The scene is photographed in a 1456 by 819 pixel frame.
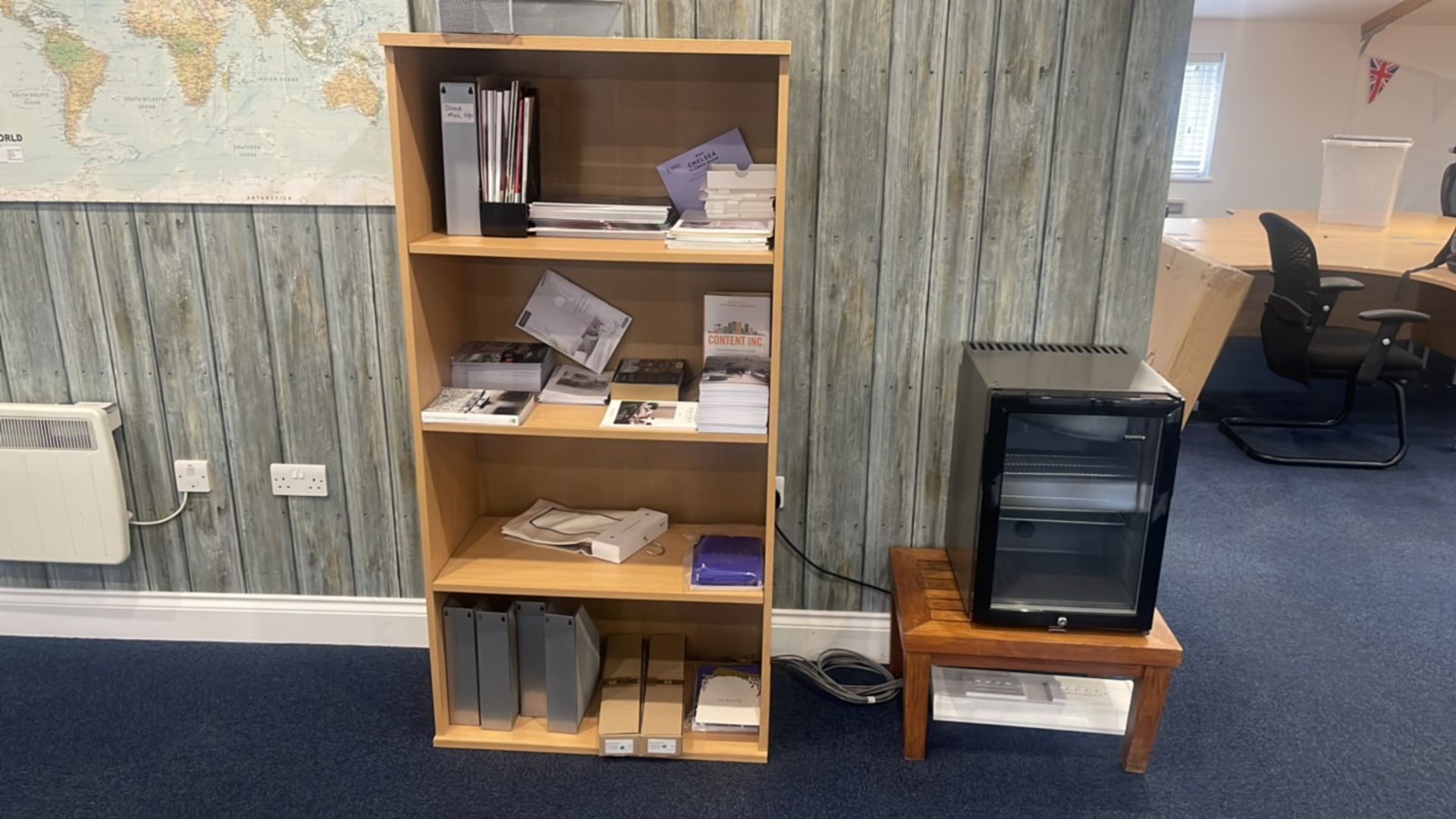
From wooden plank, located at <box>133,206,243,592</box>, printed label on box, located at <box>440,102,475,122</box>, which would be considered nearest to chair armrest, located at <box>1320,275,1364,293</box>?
printed label on box, located at <box>440,102,475,122</box>

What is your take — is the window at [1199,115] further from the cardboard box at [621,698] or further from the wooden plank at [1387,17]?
the cardboard box at [621,698]

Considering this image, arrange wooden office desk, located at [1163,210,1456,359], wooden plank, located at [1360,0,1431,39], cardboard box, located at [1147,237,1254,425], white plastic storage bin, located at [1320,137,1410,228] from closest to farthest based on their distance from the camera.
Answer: cardboard box, located at [1147,237,1254,425] < wooden office desk, located at [1163,210,1456,359] < white plastic storage bin, located at [1320,137,1410,228] < wooden plank, located at [1360,0,1431,39]

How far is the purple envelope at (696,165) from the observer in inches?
85.4

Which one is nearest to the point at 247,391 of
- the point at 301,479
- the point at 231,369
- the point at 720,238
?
the point at 231,369

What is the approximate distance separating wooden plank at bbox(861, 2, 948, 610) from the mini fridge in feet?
0.68

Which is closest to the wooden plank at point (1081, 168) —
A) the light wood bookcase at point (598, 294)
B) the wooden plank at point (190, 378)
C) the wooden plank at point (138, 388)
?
the light wood bookcase at point (598, 294)

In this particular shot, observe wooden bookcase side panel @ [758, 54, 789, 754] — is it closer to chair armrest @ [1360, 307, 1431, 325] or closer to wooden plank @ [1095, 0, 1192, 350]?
wooden plank @ [1095, 0, 1192, 350]

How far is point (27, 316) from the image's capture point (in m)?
2.46

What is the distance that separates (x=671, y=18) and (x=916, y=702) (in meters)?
1.56

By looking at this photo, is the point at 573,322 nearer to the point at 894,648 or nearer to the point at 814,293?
the point at 814,293

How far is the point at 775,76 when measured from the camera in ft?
7.09

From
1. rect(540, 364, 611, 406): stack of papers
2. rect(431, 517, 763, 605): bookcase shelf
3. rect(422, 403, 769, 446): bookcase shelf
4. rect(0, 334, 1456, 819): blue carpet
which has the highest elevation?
rect(540, 364, 611, 406): stack of papers

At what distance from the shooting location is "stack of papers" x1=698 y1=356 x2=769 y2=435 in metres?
2.03

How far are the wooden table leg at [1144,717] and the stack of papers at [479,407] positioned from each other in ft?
3.64
